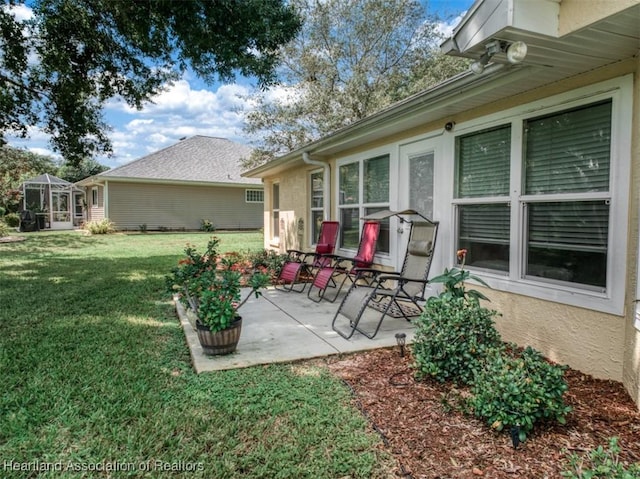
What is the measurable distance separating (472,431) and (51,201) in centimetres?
2692

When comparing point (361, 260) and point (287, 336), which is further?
point (361, 260)

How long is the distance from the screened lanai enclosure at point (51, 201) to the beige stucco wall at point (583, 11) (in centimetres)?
2604

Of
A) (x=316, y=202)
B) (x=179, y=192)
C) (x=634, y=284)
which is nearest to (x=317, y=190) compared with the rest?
(x=316, y=202)

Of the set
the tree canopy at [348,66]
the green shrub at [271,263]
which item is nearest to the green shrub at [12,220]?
the tree canopy at [348,66]

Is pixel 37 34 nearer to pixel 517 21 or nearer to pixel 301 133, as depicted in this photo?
pixel 517 21

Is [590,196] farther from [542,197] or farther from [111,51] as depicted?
→ [111,51]

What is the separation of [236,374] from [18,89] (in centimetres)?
753

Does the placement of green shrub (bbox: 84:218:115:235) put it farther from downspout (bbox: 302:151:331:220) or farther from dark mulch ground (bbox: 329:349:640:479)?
dark mulch ground (bbox: 329:349:640:479)

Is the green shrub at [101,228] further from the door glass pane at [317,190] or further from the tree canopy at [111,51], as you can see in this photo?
the door glass pane at [317,190]

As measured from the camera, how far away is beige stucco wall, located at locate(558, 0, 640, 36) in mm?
2172

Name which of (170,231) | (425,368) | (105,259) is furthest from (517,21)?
(170,231)

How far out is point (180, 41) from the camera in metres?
5.80

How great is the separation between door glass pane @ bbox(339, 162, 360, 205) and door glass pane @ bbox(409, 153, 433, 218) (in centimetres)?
137

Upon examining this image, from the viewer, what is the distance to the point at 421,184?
520 cm
